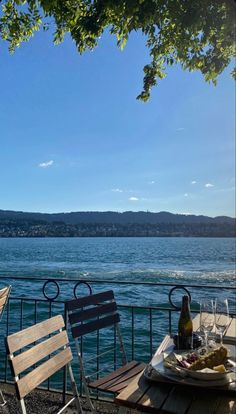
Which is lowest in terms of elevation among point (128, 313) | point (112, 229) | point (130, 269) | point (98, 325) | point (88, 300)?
point (128, 313)

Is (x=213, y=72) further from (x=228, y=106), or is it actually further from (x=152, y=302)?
(x=152, y=302)

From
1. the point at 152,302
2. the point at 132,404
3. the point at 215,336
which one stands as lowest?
the point at 152,302

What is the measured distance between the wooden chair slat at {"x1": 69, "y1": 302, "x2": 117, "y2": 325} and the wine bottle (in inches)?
39.0

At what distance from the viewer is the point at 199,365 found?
6.10 ft

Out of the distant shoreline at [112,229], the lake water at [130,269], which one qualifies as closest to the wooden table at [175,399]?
the lake water at [130,269]

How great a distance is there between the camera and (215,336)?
2195mm

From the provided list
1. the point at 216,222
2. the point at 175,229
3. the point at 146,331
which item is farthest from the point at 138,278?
the point at 175,229

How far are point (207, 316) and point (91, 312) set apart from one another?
120cm

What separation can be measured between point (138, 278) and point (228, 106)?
30847 mm

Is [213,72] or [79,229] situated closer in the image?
[213,72]

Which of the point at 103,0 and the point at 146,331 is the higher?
the point at 103,0

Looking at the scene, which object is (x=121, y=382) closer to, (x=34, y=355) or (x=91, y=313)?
(x=91, y=313)

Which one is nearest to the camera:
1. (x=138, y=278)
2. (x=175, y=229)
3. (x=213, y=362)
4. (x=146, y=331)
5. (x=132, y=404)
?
(x=132, y=404)

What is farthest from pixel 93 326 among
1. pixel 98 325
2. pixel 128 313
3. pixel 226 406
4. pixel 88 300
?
pixel 128 313
